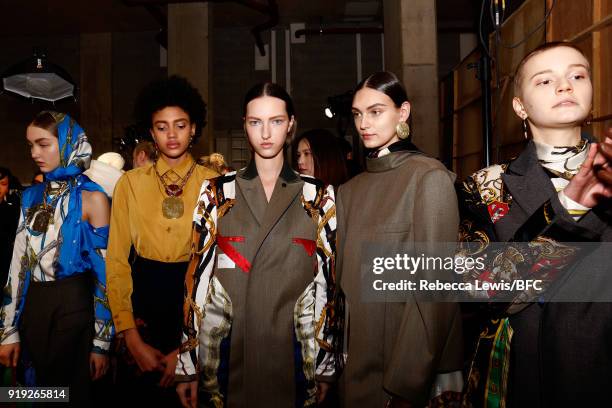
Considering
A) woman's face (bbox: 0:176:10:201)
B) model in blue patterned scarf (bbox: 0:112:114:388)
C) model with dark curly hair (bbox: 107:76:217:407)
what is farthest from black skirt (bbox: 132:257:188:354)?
woman's face (bbox: 0:176:10:201)

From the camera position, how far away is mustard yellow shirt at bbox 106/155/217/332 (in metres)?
1.79

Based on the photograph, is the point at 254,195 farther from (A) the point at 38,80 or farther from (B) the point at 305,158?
(A) the point at 38,80

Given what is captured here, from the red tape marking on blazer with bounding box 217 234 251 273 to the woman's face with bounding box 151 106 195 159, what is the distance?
601 millimetres

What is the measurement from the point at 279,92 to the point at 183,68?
4836 millimetres

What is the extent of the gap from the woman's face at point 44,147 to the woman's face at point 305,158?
140cm

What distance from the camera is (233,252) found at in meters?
1.57

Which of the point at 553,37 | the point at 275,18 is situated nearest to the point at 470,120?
the point at 553,37

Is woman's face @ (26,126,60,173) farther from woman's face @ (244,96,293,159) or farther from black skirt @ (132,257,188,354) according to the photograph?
woman's face @ (244,96,293,159)

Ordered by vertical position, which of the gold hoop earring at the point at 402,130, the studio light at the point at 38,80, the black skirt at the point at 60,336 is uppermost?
the studio light at the point at 38,80

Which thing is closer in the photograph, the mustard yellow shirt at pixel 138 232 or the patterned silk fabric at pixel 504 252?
the patterned silk fabric at pixel 504 252

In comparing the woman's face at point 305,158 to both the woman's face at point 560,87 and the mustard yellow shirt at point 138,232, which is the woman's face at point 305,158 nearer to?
the mustard yellow shirt at point 138,232

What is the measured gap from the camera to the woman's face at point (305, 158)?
274 cm

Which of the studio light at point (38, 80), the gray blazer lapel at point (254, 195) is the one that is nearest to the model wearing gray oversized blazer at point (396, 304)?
the gray blazer lapel at point (254, 195)

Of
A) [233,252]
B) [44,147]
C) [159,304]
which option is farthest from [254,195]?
[44,147]
